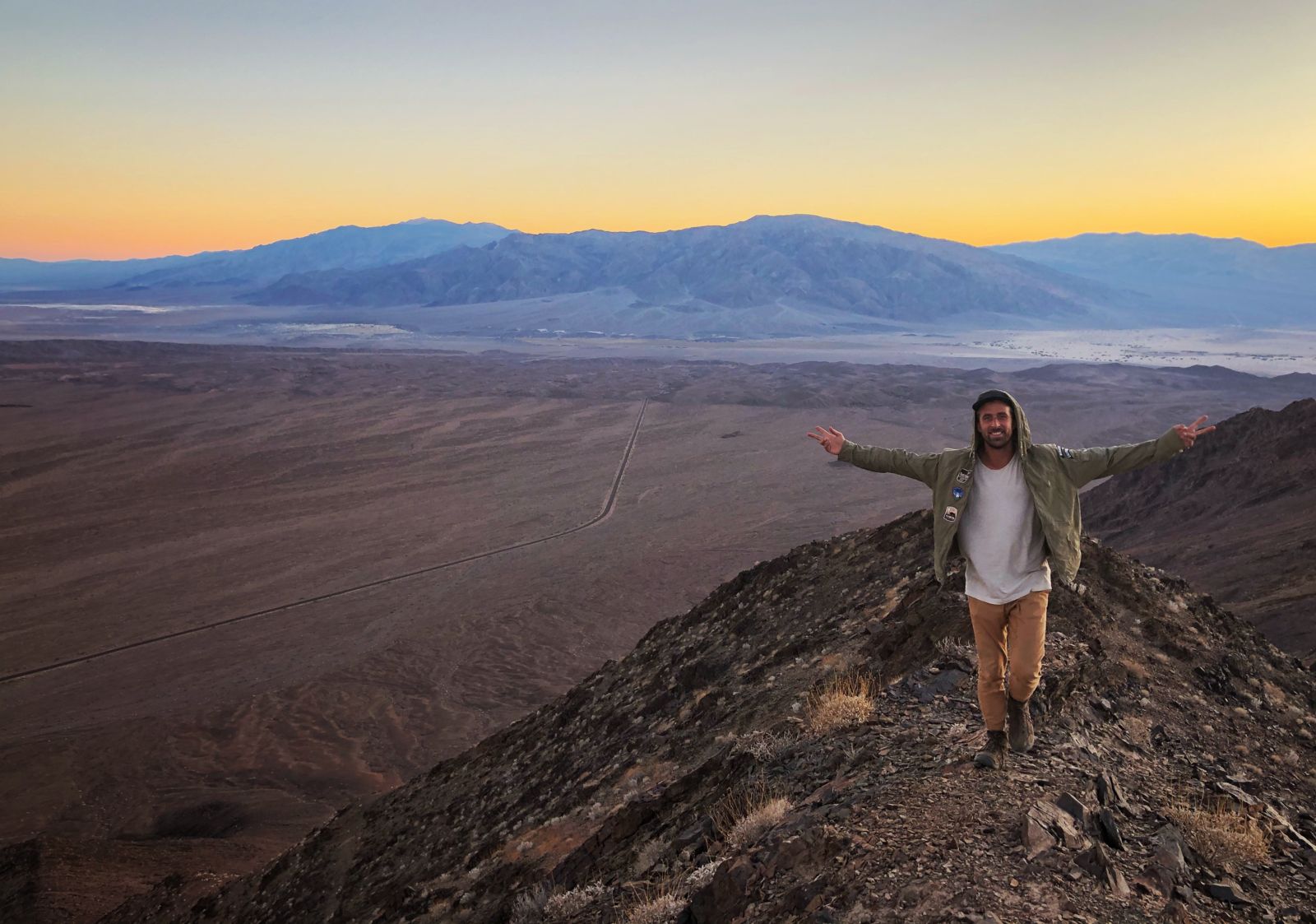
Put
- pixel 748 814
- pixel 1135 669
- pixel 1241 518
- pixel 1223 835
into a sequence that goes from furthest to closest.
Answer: pixel 1241 518, pixel 1135 669, pixel 748 814, pixel 1223 835

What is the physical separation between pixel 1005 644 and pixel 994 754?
0.57m

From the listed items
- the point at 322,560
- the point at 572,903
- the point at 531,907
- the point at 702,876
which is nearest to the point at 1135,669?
the point at 702,876

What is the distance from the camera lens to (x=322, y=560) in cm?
3097

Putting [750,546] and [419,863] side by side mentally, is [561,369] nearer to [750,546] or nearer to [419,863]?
[750,546]

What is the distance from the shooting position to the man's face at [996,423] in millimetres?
4320

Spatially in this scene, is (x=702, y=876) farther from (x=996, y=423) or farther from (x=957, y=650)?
(x=957, y=650)

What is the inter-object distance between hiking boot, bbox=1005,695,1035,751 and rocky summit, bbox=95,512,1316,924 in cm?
14

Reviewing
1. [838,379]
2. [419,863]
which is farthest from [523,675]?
[838,379]

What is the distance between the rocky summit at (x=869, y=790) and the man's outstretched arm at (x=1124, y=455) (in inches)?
60.9

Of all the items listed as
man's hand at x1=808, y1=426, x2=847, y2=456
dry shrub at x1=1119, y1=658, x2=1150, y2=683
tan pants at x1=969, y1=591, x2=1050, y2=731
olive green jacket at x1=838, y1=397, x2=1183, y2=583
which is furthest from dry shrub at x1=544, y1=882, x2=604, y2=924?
dry shrub at x1=1119, y1=658, x2=1150, y2=683

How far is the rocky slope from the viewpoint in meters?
17.0

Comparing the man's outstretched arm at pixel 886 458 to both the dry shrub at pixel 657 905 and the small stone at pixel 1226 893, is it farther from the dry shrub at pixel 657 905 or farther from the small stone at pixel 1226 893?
the dry shrub at pixel 657 905

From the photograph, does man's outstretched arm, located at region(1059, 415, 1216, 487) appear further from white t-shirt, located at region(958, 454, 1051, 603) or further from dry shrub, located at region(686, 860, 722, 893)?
dry shrub, located at region(686, 860, 722, 893)

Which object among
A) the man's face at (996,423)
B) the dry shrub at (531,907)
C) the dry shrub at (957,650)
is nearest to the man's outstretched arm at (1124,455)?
the man's face at (996,423)
